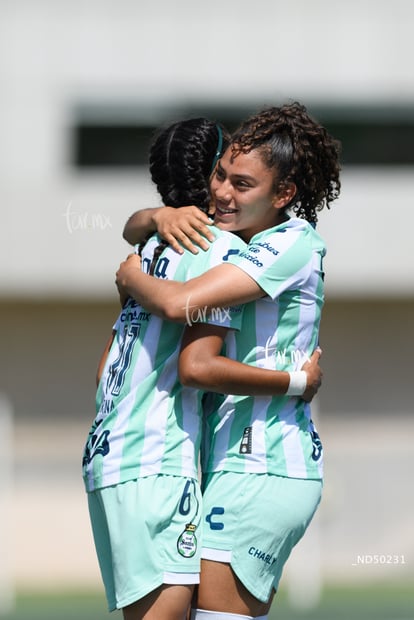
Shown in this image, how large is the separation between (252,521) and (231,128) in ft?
31.5

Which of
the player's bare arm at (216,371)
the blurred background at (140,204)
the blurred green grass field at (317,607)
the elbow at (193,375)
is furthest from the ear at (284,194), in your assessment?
the blurred background at (140,204)

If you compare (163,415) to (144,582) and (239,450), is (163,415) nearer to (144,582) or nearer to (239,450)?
(239,450)

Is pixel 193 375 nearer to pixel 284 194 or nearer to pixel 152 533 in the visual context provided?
pixel 152 533

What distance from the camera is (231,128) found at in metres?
12.0

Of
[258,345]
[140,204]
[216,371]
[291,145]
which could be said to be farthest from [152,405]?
[140,204]

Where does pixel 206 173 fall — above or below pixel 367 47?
below

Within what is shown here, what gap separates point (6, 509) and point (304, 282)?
10.3 meters

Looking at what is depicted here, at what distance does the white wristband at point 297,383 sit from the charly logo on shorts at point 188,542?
0.40 metres

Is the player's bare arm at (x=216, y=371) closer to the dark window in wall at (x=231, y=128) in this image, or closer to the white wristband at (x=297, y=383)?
the white wristband at (x=297, y=383)

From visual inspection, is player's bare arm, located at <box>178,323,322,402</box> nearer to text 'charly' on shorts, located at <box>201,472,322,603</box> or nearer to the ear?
text 'charly' on shorts, located at <box>201,472,322,603</box>

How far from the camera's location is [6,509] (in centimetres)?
1252

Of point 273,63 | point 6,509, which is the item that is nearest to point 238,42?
point 273,63

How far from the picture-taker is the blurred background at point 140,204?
12062 mm

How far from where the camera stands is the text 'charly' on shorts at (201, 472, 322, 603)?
2.72 meters
